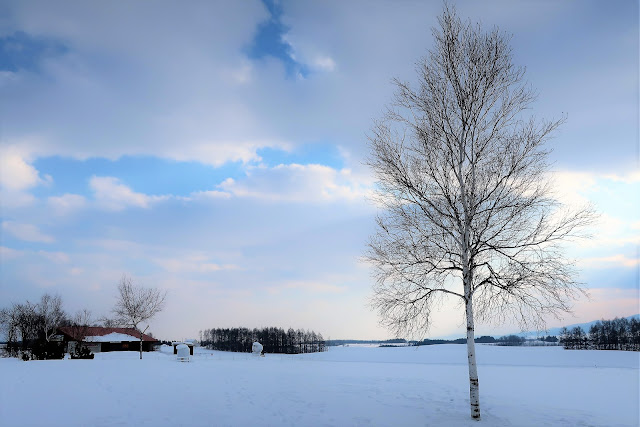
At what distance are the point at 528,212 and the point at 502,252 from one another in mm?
1562

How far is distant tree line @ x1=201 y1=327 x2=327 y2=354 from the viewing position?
120125mm

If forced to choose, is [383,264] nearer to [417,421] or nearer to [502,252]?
[502,252]

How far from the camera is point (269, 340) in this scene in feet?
409

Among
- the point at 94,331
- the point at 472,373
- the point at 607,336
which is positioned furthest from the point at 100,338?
the point at 607,336

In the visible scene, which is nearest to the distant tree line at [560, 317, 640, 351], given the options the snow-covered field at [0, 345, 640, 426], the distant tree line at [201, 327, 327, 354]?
the distant tree line at [201, 327, 327, 354]

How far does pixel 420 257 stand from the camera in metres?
13.3

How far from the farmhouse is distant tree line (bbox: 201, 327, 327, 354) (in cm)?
4659

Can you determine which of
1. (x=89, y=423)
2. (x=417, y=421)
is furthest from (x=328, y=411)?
(x=89, y=423)

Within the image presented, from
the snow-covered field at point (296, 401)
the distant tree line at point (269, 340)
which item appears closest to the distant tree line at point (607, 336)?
the distant tree line at point (269, 340)

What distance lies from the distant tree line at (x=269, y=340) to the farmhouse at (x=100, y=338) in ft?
153

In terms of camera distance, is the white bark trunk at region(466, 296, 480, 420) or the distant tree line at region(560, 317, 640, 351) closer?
the white bark trunk at region(466, 296, 480, 420)

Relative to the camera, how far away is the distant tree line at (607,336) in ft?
341

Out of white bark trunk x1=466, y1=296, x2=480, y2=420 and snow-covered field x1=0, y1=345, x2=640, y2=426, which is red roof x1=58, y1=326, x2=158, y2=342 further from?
white bark trunk x1=466, y1=296, x2=480, y2=420

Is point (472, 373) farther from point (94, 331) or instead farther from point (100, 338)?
point (94, 331)
